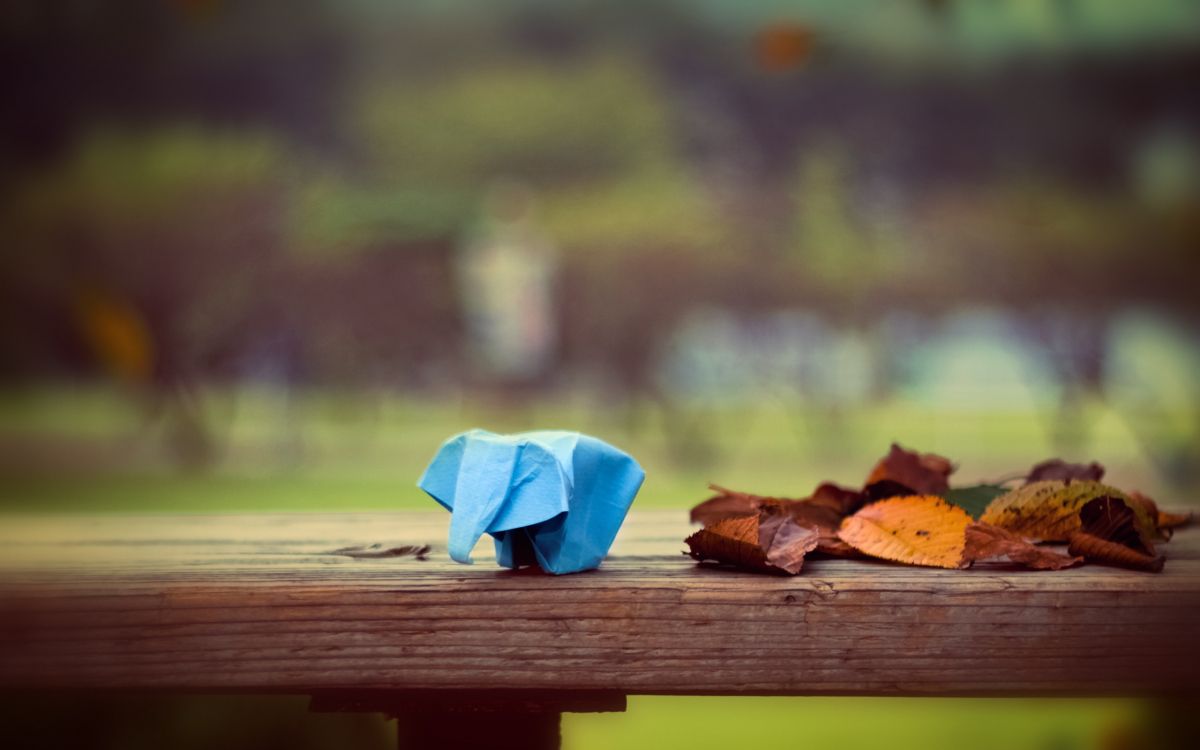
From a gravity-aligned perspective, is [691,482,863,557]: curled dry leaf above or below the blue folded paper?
below

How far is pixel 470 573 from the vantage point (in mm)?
676

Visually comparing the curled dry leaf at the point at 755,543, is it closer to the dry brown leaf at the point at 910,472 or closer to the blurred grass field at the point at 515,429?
the dry brown leaf at the point at 910,472

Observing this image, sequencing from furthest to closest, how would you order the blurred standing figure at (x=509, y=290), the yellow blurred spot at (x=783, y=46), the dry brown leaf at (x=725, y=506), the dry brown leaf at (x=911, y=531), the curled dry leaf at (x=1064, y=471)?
the blurred standing figure at (x=509, y=290) < the yellow blurred spot at (x=783, y=46) < the curled dry leaf at (x=1064, y=471) < the dry brown leaf at (x=725, y=506) < the dry brown leaf at (x=911, y=531)

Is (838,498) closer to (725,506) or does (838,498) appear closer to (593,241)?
(725,506)

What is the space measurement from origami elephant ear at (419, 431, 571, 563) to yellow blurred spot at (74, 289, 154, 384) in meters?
9.75

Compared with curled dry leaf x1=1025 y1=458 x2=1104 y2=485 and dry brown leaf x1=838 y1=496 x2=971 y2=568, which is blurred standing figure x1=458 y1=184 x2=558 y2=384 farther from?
dry brown leaf x1=838 y1=496 x2=971 y2=568

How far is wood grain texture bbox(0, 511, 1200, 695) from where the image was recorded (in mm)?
→ 613

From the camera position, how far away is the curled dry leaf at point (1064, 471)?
36.2 inches

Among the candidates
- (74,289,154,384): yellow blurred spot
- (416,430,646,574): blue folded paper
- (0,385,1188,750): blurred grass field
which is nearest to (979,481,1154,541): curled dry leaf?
(416,430,646,574): blue folded paper

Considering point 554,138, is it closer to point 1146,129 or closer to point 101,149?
point 101,149

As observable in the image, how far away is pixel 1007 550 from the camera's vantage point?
711 mm

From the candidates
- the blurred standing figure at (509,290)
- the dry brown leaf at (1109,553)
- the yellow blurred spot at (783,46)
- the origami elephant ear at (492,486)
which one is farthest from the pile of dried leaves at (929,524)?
the blurred standing figure at (509,290)

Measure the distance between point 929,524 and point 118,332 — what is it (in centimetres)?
1068

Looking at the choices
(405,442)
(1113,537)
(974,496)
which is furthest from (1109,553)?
(405,442)
